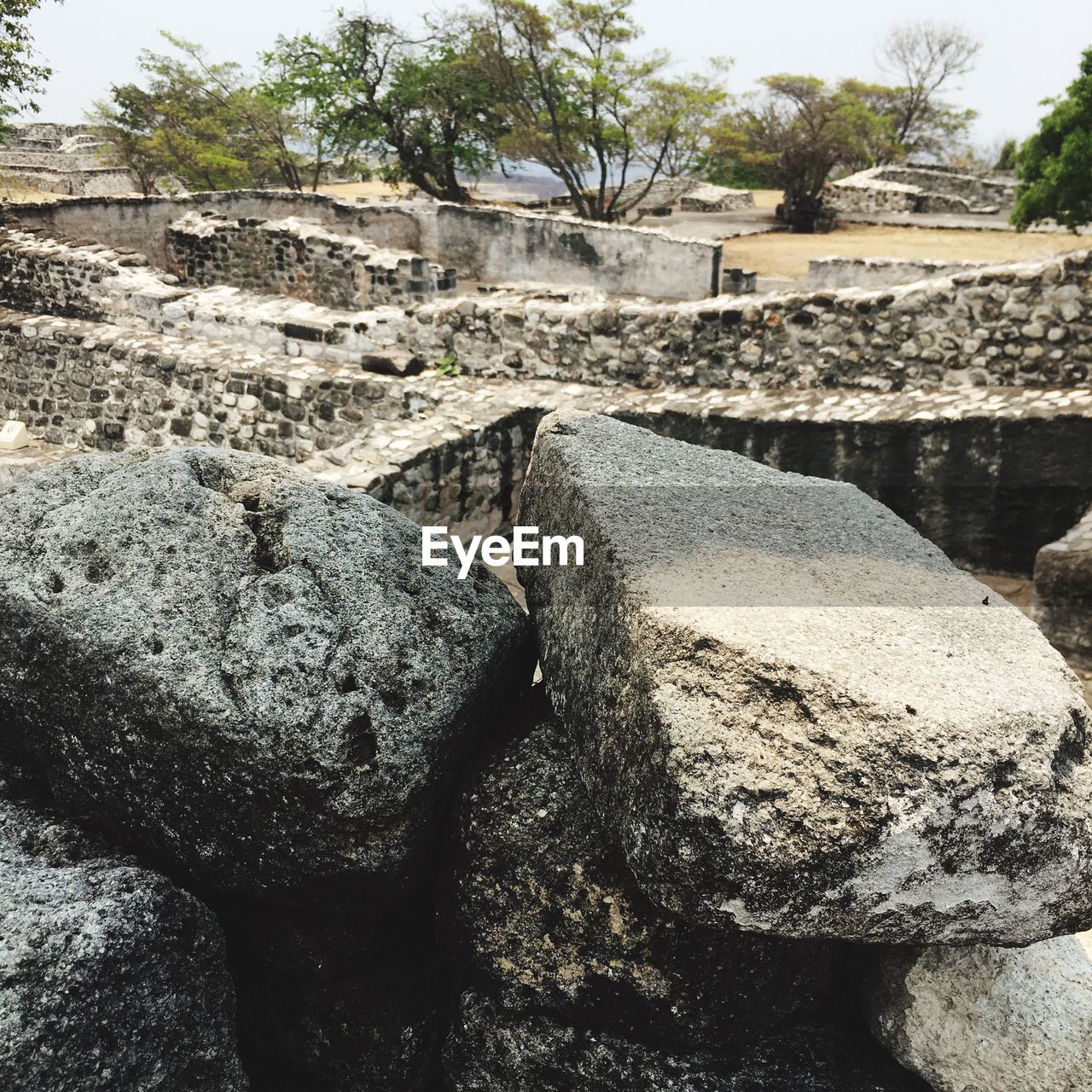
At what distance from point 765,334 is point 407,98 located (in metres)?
18.9

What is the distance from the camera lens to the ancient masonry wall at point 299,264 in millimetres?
10938

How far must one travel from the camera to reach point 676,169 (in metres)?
21.7

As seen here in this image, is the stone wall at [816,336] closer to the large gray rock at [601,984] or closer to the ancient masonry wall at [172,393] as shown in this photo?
the ancient masonry wall at [172,393]

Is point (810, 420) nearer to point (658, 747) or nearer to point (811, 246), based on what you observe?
point (658, 747)

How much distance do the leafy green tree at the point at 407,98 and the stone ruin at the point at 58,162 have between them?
886cm

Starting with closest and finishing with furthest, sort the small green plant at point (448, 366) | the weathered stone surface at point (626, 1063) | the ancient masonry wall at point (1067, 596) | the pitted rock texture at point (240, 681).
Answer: the pitted rock texture at point (240, 681) → the weathered stone surface at point (626, 1063) → the ancient masonry wall at point (1067, 596) → the small green plant at point (448, 366)

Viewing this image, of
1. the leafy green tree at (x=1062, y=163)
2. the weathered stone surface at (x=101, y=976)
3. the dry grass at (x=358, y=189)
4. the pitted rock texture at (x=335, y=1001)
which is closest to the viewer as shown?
the weathered stone surface at (x=101, y=976)

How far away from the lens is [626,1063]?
6.72 feet

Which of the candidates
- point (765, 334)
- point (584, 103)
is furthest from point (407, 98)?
point (765, 334)

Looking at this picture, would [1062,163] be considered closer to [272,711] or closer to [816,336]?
[816,336]

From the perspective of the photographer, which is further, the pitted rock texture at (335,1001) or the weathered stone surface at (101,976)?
the pitted rock texture at (335,1001)

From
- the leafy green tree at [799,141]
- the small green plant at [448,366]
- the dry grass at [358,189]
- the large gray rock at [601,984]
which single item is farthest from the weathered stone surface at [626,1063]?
the dry grass at [358,189]

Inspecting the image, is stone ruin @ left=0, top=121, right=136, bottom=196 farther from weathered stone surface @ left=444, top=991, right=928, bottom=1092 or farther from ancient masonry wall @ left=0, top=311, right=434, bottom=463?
weathered stone surface @ left=444, top=991, right=928, bottom=1092

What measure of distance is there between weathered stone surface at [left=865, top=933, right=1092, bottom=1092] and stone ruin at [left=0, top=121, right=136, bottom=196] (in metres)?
29.3
